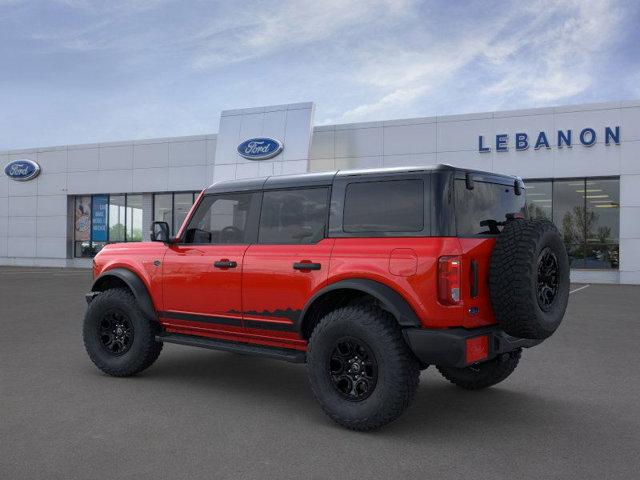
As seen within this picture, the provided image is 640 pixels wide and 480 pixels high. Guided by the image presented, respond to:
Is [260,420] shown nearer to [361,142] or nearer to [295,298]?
[295,298]

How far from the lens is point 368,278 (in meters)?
4.50

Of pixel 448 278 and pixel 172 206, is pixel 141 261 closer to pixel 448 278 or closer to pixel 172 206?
pixel 448 278

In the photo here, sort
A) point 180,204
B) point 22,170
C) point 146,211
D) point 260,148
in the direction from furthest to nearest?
point 22,170, point 146,211, point 180,204, point 260,148

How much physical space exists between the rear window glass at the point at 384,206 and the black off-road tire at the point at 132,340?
252 cm

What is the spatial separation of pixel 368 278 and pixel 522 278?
3.56 ft

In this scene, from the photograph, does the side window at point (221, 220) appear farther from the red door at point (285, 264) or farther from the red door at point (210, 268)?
the red door at point (285, 264)

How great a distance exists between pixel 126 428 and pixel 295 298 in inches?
62.1

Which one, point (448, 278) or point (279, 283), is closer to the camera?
point (448, 278)

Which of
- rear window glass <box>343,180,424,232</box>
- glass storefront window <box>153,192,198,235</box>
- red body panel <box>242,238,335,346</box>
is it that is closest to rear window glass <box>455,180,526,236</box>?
rear window glass <box>343,180,424,232</box>

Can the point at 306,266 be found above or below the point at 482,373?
above

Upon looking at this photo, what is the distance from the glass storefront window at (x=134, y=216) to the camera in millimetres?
29273

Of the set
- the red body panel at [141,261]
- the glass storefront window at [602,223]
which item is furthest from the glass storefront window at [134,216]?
the red body panel at [141,261]

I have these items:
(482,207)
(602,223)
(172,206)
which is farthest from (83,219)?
(482,207)

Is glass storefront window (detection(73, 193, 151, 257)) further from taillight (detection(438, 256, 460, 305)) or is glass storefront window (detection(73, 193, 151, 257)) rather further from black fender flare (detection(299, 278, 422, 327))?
taillight (detection(438, 256, 460, 305))
